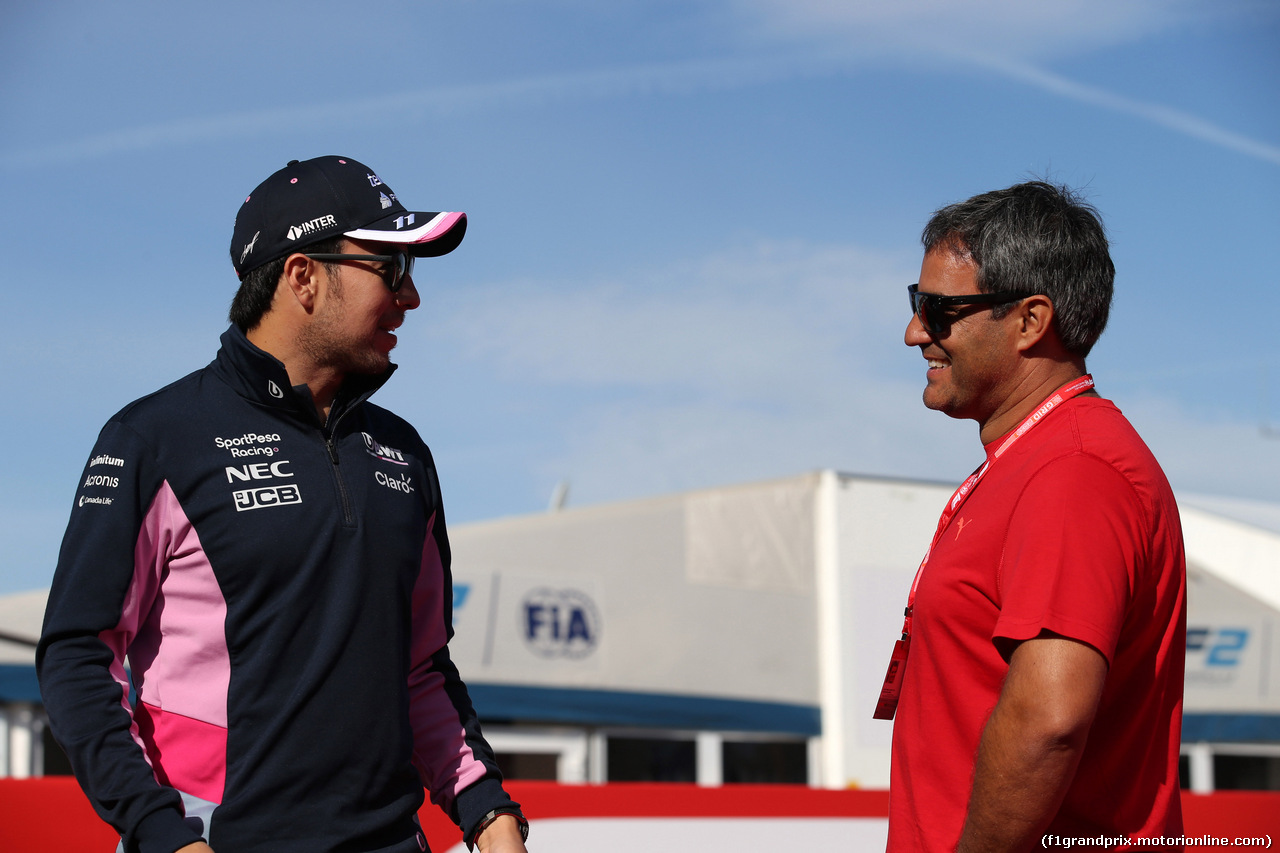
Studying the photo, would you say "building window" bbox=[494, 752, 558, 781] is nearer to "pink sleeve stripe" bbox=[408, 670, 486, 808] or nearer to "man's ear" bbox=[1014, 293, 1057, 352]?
"pink sleeve stripe" bbox=[408, 670, 486, 808]

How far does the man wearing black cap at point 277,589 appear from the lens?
194 cm

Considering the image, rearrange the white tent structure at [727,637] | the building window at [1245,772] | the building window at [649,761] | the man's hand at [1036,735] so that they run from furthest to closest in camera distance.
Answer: the building window at [1245,772] < the building window at [649,761] < the white tent structure at [727,637] < the man's hand at [1036,735]

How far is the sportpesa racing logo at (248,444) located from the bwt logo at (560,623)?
8.86 m

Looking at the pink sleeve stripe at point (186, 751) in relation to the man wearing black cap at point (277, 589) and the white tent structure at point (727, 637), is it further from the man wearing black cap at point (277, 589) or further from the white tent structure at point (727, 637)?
the white tent structure at point (727, 637)

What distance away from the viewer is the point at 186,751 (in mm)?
1989

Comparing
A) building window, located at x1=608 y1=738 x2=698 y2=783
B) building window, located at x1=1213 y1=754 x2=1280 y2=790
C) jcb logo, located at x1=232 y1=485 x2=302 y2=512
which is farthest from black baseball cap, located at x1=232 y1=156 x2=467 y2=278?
building window, located at x1=1213 y1=754 x2=1280 y2=790

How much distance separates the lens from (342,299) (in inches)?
90.4

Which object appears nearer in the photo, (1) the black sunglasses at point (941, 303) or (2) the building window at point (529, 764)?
(1) the black sunglasses at point (941, 303)

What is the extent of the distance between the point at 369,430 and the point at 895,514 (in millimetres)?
10739

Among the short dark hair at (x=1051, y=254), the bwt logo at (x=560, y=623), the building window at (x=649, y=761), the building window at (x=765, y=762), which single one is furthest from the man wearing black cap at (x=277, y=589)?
the building window at (x=765, y=762)

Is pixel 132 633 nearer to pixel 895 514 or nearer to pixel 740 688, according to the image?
pixel 740 688

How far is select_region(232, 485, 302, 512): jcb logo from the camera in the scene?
6.79ft

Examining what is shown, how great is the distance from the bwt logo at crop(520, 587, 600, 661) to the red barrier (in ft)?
21.9

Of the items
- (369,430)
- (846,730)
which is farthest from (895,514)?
(369,430)
